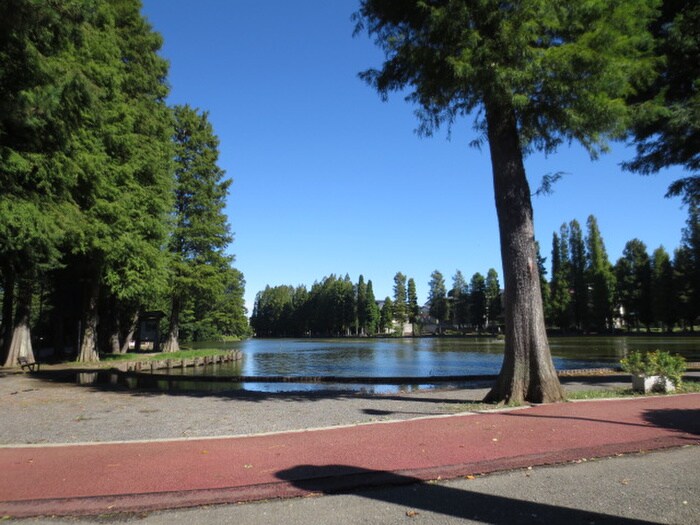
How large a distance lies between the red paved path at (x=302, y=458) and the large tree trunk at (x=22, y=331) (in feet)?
62.1

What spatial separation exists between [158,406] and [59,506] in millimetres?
6747

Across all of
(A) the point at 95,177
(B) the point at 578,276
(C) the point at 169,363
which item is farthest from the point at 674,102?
(B) the point at 578,276

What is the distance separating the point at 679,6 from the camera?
14.1 m

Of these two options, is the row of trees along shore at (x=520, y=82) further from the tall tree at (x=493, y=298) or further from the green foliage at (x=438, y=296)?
the green foliage at (x=438, y=296)

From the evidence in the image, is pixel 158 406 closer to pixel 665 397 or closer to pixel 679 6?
pixel 665 397

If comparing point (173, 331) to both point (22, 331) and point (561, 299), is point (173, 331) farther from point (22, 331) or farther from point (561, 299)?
point (561, 299)

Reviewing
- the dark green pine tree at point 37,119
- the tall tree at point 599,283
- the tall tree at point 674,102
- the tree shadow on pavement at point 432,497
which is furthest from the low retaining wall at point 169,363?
the tall tree at point 599,283

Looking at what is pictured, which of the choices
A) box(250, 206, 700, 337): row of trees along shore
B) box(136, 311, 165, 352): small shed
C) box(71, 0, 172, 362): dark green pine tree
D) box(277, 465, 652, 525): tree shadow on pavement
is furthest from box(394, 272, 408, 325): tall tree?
box(277, 465, 652, 525): tree shadow on pavement

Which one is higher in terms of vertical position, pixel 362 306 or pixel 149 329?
pixel 362 306

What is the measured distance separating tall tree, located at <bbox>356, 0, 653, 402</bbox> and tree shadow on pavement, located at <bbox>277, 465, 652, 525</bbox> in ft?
18.7

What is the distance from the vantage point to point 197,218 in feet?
115

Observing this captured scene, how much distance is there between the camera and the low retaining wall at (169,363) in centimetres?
2517

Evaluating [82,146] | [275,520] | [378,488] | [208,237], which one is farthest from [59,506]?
[208,237]

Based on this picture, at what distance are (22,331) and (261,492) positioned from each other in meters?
23.1
